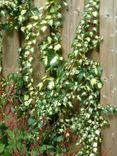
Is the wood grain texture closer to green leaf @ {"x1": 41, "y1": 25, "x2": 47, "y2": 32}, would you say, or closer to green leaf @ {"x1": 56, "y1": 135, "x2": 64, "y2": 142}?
green leaf @ {"x1": 56, "y1": 135, "x2": 64, "y2": 142}

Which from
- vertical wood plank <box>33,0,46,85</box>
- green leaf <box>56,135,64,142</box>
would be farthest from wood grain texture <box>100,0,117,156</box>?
vertical wood plank <box>33,0,46,85</box>

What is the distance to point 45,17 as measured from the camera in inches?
149

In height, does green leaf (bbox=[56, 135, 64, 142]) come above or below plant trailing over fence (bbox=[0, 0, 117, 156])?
below

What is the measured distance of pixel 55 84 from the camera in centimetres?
375

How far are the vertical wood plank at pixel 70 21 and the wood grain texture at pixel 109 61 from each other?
232mm

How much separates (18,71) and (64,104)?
0.66 m

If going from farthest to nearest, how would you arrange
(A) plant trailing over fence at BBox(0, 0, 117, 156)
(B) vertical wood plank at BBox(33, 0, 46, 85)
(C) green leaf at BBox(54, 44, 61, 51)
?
(B) vertical wood plank at BBox(33, 0, 46, 85) < (C) green leaf at BBox(54, 44, 61, 51) < (A) plant trailing over fence at BBox(0, 0, 117, 156)

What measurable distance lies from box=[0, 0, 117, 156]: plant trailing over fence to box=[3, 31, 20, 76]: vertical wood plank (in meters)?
0.08

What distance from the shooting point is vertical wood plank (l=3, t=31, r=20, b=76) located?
13.4ft

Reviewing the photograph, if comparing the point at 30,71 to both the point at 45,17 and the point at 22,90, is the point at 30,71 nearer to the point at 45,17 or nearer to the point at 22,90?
the point at 22,90

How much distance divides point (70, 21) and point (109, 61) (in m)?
0.51

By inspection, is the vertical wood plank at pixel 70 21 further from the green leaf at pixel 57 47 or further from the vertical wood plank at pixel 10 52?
the vertical wood plank at pixel 10 52

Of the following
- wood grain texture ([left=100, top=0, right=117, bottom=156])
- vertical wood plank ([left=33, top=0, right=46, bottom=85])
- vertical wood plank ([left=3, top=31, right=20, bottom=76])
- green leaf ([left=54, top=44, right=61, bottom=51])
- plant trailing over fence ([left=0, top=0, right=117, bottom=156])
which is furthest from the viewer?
vertical wood plank ([left=3, top=31, right=20, bottom=76])

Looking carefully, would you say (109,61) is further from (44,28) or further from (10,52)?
(10,52)
